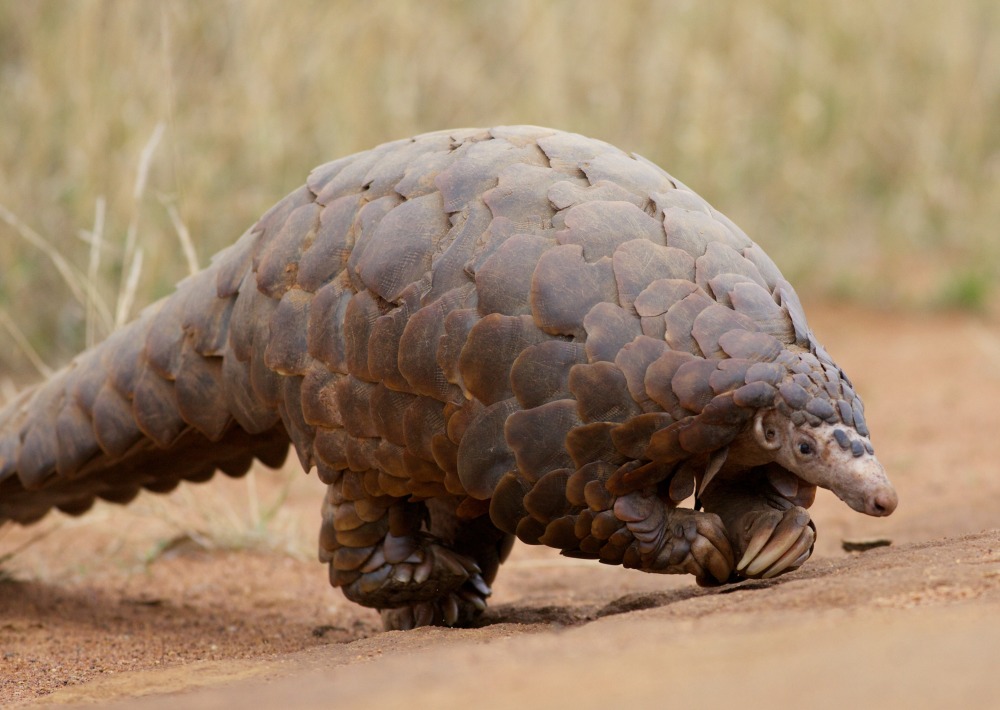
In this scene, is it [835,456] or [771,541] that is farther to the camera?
[771,541]

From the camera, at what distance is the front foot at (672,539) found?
9.88 ft

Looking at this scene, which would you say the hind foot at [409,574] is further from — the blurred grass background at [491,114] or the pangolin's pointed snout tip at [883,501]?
the blurred grass background at [491,114]

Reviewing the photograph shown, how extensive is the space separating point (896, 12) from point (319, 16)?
5.85 meters

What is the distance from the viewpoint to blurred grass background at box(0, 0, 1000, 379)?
697 centimetres

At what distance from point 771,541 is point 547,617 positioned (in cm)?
86

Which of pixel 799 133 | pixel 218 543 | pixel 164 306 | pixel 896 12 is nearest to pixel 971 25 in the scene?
pixel 896 12

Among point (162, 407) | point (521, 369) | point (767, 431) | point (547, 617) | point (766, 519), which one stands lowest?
point (547, 617)

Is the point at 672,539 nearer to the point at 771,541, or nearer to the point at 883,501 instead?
the point at 771,541

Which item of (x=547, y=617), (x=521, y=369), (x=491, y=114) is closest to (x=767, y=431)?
(x=521, y=369)

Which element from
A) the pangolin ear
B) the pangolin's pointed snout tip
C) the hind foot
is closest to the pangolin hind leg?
the hind foot

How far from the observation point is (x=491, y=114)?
8281mm

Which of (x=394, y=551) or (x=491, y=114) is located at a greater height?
(x=491, y=114)

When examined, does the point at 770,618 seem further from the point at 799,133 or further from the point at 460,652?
the point at 799,133

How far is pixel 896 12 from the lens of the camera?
1116 centimetres
